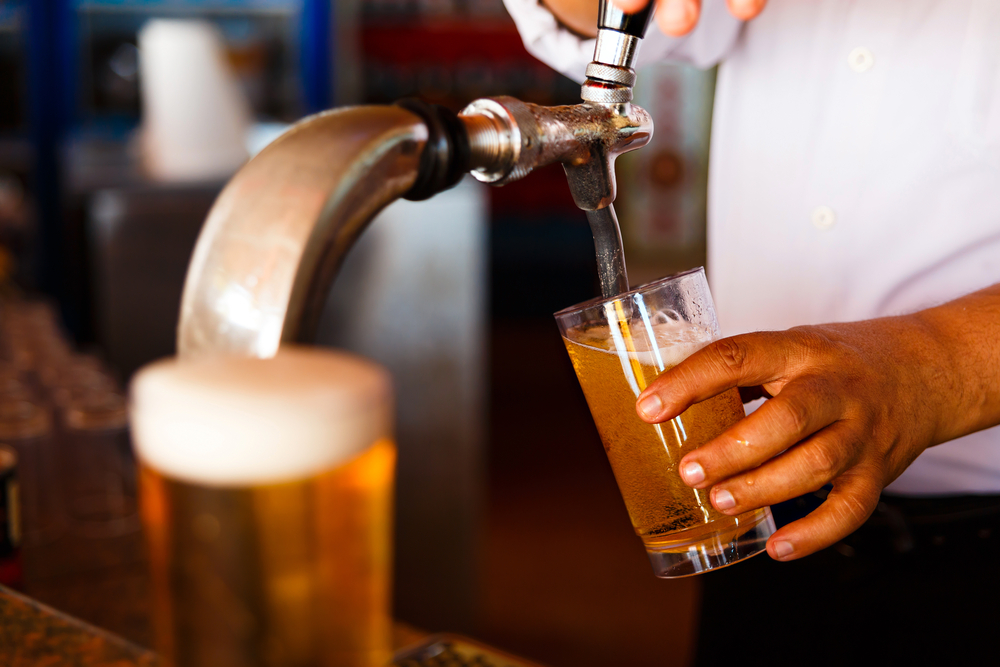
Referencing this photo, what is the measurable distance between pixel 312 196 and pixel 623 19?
27 centimetres

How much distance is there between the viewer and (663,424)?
0.69 metres

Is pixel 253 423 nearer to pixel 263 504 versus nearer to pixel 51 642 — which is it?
pixel 263 504

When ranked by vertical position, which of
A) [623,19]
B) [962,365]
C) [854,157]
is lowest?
[962,365]

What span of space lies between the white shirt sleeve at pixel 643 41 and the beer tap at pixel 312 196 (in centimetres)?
45

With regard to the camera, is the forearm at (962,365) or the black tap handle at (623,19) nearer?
the black tap handle at (623,19)

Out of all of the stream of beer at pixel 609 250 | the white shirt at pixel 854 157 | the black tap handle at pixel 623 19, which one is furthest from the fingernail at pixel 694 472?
the white shirt at pixel 854 157

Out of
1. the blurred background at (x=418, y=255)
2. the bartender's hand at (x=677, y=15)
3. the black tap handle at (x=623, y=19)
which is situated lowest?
the blurred background at (x=418, y=255)

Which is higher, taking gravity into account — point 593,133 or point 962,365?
point 593,133

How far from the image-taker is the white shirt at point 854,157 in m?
1.05

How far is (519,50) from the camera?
580cm

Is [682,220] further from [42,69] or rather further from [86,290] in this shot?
[86,290]

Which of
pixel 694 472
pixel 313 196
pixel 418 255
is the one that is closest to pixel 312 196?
pixel 313 196

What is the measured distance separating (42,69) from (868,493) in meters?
4.75

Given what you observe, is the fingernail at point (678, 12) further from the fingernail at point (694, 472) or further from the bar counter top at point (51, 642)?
the bar counter top at point (51, 642)
